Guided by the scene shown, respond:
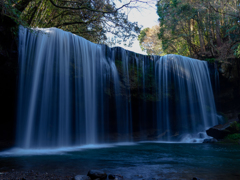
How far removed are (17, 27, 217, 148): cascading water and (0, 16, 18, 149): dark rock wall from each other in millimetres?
367

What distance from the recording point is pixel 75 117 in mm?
9914

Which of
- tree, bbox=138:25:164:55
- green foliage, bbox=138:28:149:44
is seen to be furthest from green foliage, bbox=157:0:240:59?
green foliage, bbox=138:28:149:44

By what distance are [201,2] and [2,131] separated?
17.7 metres

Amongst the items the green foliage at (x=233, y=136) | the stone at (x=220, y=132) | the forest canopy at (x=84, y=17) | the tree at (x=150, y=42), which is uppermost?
the tree at (x=150, y=42)

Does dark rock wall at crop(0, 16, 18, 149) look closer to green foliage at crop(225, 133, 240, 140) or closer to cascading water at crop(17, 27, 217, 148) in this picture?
cascading water at crop(17, 27, 217, 148)

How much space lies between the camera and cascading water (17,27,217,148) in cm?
871

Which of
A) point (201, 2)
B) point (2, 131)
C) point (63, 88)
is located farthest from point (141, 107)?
point (201, 2)

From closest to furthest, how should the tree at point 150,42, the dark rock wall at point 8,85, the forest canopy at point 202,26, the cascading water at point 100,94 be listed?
1. the dark rock wall at point 8,85
2. the cascading water at point 100,94
3. the forest canopy at point 202,26
4. the tree at point 150,42

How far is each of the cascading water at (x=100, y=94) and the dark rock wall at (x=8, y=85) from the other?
0.37 metres

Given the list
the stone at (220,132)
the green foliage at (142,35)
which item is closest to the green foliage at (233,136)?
the stone at (220,132)

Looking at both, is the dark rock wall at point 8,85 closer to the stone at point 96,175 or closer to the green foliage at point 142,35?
the stone at point 96,175

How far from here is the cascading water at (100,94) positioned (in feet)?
28.6

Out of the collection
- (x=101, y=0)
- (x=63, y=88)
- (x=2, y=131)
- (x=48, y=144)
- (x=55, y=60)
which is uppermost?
(x=101, y=0)

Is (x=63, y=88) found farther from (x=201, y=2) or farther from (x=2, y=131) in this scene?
(x=201, y=2)
